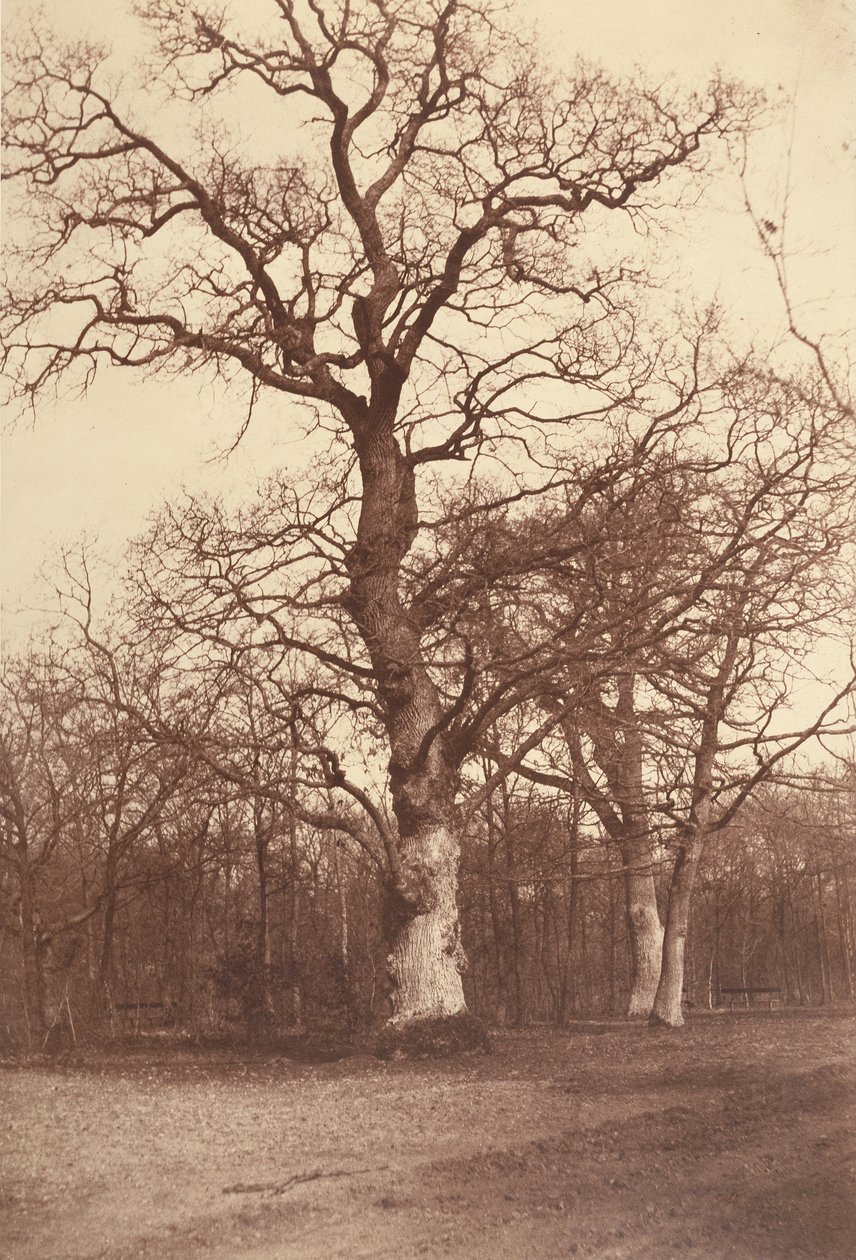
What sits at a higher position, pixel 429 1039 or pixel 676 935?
pixel 676 935

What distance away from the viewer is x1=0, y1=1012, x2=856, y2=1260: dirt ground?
541 cm

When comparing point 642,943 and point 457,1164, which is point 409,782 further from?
point 642,943

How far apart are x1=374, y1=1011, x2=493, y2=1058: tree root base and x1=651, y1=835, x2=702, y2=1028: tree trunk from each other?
15.2 ft

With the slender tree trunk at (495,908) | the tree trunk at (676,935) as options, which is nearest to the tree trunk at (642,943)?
the slender tree trunk at (495,908)

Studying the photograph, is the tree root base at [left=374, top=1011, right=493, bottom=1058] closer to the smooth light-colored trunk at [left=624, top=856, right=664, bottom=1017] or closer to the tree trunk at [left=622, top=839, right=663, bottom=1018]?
the tree trunk at [left=622, top=839, right=663, bottom=1018]

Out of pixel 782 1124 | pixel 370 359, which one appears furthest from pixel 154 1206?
pixel 370 359

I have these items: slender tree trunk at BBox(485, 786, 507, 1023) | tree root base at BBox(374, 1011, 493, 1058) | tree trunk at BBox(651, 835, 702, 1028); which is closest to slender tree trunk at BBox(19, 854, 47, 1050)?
slender tree trunk at BBox(485, 786, 507, 1023)

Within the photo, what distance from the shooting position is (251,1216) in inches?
227

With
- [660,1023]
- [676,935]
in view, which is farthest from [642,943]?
[676,935]

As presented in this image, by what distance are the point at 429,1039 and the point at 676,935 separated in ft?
17.4

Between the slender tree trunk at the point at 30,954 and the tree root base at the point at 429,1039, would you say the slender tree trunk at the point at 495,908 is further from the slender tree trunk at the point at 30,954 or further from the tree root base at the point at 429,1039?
the tree root base at the point at 429,1039

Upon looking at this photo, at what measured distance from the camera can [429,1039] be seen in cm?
1260

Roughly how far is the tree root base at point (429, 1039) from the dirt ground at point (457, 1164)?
1.58 m

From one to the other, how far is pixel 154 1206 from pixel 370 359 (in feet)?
34.6
